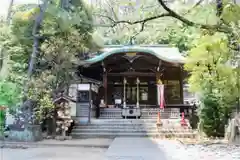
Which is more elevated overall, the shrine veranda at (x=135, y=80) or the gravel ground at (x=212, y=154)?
the shrine veranda at (x=135, y=80)

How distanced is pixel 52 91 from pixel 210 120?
651 centimetres

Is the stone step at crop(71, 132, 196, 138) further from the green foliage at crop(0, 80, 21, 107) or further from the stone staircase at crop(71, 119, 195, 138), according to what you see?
the green foliage at crop(0, 80, 21, 107)

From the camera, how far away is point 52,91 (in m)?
11.7

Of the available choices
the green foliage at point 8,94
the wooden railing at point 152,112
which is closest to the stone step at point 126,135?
the green foliage at point 8,94

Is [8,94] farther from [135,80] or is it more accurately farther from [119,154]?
[135,80]

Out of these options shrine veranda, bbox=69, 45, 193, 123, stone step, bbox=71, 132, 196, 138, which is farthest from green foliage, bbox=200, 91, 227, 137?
shrine veranda, bbox=69, 45, 193, 123

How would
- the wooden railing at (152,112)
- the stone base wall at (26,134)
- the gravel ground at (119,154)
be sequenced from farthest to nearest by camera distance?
the wooden railing at (152,112) → the stone base wall at (26,134) → the gravel ground at (119,154)

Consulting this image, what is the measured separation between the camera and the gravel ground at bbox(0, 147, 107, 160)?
7414 millimetres

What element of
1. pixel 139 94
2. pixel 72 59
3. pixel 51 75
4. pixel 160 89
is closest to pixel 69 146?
pixel 51 75

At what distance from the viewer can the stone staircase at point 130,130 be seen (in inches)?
455

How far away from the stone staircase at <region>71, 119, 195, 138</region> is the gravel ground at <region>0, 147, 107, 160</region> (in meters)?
2.68

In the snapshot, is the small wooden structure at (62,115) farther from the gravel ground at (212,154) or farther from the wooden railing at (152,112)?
the gravel ground at (212,154)

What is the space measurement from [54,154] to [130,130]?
4.71m

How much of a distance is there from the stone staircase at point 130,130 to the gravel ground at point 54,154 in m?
2.68
